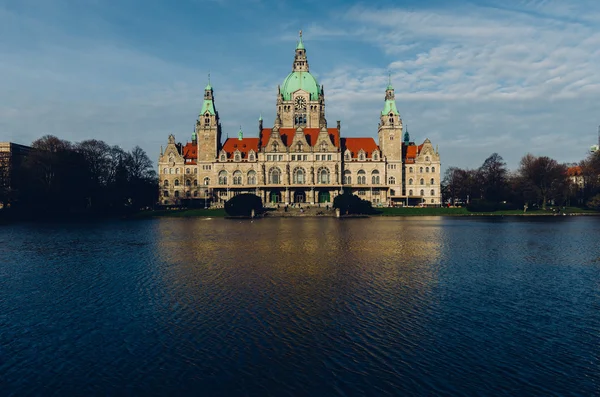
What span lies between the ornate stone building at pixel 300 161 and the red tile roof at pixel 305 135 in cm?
24

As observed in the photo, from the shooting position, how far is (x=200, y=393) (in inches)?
476

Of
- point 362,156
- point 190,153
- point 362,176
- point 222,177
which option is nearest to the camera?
point 362,176

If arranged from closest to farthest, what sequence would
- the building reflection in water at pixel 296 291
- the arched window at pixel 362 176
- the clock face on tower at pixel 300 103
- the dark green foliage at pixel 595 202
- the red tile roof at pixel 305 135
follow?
the building reflection in water at pixel 296 291, the dark green foliage at pixel 595 202, the red tile roof at pixel 305 135, the arched window at pixel 362 176, the clock face on tower at pixel 300 103

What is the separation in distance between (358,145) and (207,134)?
35822mm

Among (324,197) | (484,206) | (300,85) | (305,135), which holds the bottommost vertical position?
(484,206)

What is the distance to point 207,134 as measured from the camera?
110750 mm

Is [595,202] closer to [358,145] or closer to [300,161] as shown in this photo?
[358,145]

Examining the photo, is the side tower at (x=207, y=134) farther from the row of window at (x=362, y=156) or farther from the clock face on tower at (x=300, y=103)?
the row of window at (x=362, y=156)

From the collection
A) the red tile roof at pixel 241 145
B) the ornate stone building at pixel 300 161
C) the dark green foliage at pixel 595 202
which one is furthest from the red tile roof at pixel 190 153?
the dark green foliage at pixel 595 202

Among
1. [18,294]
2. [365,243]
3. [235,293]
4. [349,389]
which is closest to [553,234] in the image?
[365,243]

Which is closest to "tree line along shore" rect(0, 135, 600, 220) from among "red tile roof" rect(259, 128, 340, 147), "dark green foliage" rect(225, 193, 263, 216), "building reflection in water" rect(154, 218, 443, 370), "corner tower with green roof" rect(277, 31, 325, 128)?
"dark green foliage" rect(225, 193, 263, 216)

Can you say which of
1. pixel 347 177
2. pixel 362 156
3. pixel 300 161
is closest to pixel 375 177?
pixel 362 156

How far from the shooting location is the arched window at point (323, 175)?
10588 cm

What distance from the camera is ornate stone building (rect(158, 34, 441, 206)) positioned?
10544 cm
